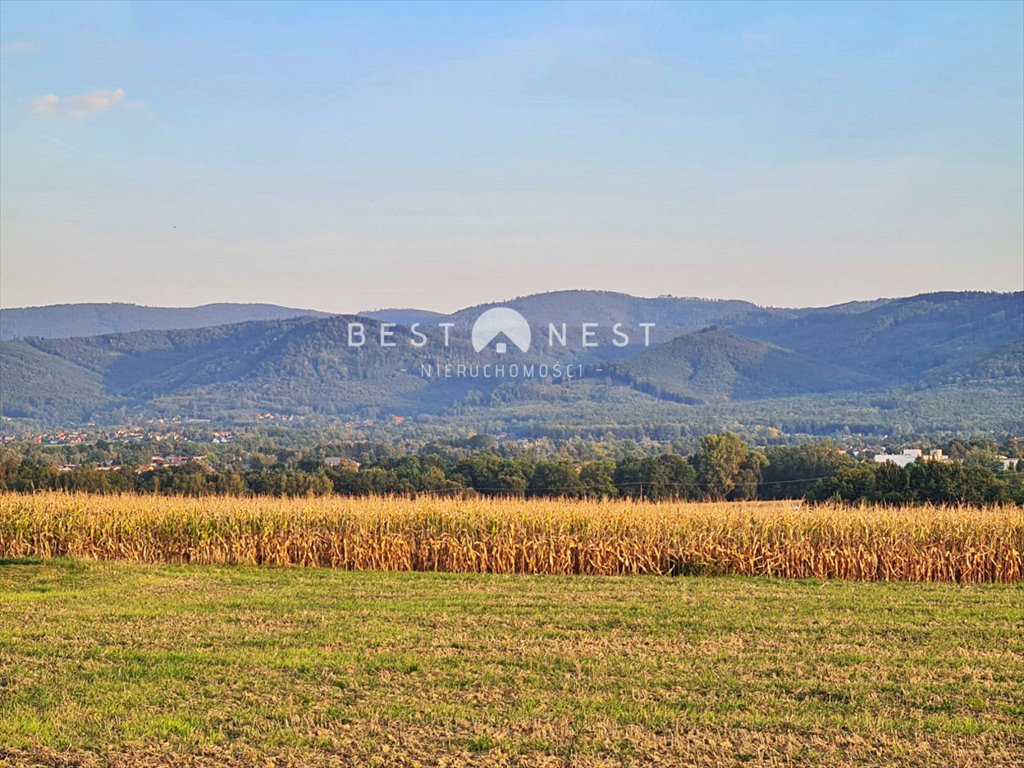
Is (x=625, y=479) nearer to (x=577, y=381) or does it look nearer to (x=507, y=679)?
(x=507, y=679)

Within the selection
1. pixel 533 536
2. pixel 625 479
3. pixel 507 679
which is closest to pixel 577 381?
pixel 625 479

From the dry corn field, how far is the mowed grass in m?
3.89

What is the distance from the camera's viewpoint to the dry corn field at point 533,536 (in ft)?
60.5

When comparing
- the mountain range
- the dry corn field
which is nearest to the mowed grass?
the dry corn field

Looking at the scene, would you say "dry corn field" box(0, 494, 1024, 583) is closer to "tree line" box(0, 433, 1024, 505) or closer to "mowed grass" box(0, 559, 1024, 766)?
"mowed grass" box(0, 559, 1024, 766)

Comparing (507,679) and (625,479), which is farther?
(625,479)

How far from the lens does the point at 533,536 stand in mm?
19484

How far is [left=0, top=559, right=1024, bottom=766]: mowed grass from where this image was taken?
7387 millimetres

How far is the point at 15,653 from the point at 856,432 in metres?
120

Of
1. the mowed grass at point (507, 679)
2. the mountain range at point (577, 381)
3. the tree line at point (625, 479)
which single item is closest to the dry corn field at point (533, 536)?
the mowed grass at point (507, 679)

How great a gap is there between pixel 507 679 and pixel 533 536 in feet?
33.8

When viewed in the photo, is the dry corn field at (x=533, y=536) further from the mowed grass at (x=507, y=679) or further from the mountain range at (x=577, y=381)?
the mountain range at (x=577, y=381)

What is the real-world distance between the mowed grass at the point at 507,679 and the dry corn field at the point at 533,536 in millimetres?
3891

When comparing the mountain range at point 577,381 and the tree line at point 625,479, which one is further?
the mountain range at point 577,381
